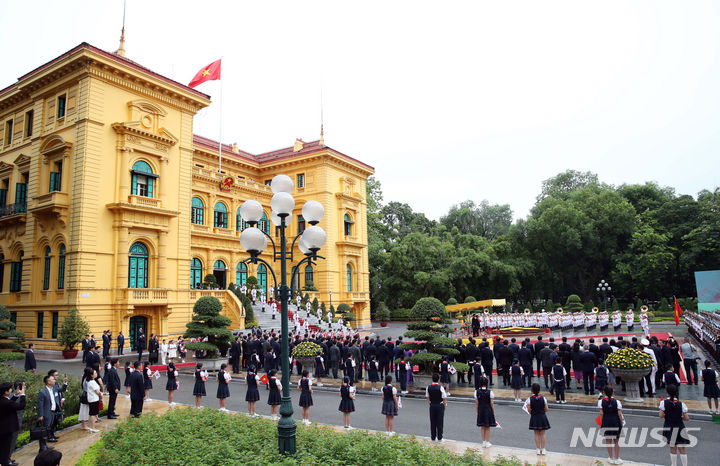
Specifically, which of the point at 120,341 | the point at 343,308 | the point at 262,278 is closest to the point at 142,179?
the point at 120,341

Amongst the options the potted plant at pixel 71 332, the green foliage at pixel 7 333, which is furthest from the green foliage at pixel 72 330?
the green foliage at pixel 7 333

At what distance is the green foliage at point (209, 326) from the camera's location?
833 inches

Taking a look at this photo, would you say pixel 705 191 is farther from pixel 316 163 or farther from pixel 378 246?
pixel 316 163

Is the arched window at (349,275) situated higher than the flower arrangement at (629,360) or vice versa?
the arched window at (349,275)

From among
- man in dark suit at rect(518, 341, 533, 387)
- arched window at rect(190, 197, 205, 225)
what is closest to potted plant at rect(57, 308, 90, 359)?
arched window at rect(190, 197, 205, 225)

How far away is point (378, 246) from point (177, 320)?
3052cm

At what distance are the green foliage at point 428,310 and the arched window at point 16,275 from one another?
26.4 metres

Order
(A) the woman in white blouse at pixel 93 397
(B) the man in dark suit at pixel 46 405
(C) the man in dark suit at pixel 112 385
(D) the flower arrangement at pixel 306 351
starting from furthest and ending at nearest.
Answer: (D) the flower arrangement at pixel 306 351 → (C) the man in dark suit at pixel 112 385 → (A) the woman in white blouse at pixel 93 397 → (B) the man in dark suit at pixel 46 405

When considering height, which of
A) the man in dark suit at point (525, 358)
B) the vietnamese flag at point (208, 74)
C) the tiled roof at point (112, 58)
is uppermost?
the vietnamese flag at point (208, 74)

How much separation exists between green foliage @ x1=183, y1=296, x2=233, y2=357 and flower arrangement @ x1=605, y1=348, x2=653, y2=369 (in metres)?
15.9

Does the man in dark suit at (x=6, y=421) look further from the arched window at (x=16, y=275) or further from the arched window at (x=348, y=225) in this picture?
the arched window at (x=348, y=225)

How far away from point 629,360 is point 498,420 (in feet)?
13.4

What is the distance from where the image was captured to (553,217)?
4934cm

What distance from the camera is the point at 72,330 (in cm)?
2331
